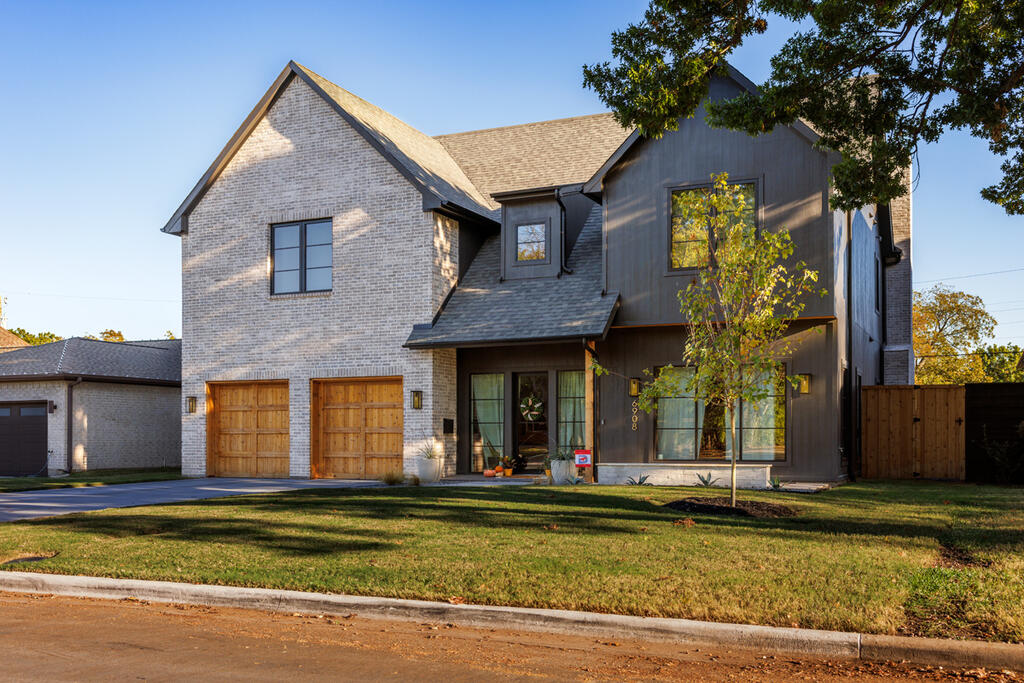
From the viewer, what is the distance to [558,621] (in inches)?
263

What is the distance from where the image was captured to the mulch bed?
11.4 meters

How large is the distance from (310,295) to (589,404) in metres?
7.23

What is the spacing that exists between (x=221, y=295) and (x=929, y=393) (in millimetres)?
16366

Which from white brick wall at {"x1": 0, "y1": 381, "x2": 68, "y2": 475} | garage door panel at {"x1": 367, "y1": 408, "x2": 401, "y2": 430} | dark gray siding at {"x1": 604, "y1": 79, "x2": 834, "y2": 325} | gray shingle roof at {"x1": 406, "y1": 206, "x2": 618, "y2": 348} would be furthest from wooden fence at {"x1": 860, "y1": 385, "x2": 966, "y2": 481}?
white brick wall at {"x1": 0, "y1": 381, "x2": 68, "y2": 475}

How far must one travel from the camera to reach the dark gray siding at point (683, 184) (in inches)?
674

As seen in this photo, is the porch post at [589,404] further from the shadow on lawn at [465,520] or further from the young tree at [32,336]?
the young tree at [32,336]

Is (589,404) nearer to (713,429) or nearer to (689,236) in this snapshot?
(713,429)

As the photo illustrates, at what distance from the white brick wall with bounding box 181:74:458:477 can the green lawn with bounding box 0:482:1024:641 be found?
22.7ft

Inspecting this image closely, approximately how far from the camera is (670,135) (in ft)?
59.9

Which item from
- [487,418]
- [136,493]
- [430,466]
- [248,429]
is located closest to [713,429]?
[487,418]

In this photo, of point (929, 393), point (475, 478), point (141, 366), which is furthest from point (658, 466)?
point (141, 366)

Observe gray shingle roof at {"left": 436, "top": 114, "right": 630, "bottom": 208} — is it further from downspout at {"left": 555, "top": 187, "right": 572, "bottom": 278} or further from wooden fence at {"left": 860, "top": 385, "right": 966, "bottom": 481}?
wooden fence at {"left": 860, "top": 385, "right": 966, "bottom": 481}

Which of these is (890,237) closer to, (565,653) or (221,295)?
(221,295)

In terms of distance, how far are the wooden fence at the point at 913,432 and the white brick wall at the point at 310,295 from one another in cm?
920
